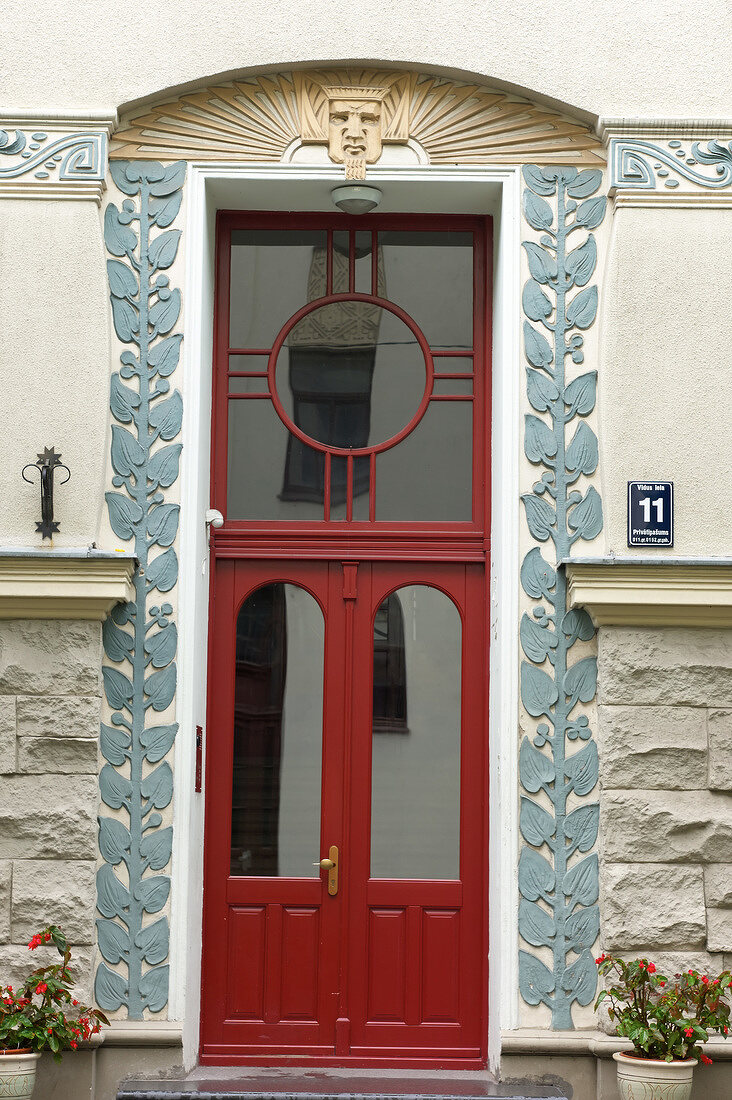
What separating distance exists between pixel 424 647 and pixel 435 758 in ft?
1.97

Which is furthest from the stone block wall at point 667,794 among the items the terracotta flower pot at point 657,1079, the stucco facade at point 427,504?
the terracotta flower pot at point 657,1079

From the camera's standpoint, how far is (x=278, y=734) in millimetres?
7547

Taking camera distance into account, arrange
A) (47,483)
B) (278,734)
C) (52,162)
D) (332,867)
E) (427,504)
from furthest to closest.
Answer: (427,504) < (278,734) < (332,867) < (52,162) < (47,483)

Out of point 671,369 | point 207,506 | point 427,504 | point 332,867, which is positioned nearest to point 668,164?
point 671,369

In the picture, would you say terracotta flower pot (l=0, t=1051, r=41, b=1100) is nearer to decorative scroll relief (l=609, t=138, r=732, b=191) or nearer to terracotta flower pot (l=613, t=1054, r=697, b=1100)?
terracotta flower pot (l=613, t=1054, r=697, b=1100)

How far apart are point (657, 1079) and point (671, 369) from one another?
3.43m

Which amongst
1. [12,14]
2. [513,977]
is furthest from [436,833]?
[12,14]

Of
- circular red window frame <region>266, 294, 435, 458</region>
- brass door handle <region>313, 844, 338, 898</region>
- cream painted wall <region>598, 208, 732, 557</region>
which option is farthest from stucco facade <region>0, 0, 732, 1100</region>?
circular red window frame <region>266, 294, 435, 458</region>

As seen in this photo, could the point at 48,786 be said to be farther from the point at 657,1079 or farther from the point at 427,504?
the point at 657,1079

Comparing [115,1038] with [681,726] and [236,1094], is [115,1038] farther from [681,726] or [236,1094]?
[681,726]

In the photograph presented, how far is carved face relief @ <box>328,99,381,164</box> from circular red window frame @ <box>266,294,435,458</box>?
0.79 meters

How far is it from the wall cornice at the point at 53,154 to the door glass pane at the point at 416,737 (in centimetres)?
274

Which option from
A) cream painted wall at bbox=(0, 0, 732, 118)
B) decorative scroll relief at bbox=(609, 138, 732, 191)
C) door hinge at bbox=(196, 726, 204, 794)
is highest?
cream painted wall at bbox=(0, 0, 732, 118)

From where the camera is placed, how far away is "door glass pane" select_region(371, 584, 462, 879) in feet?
24.5
